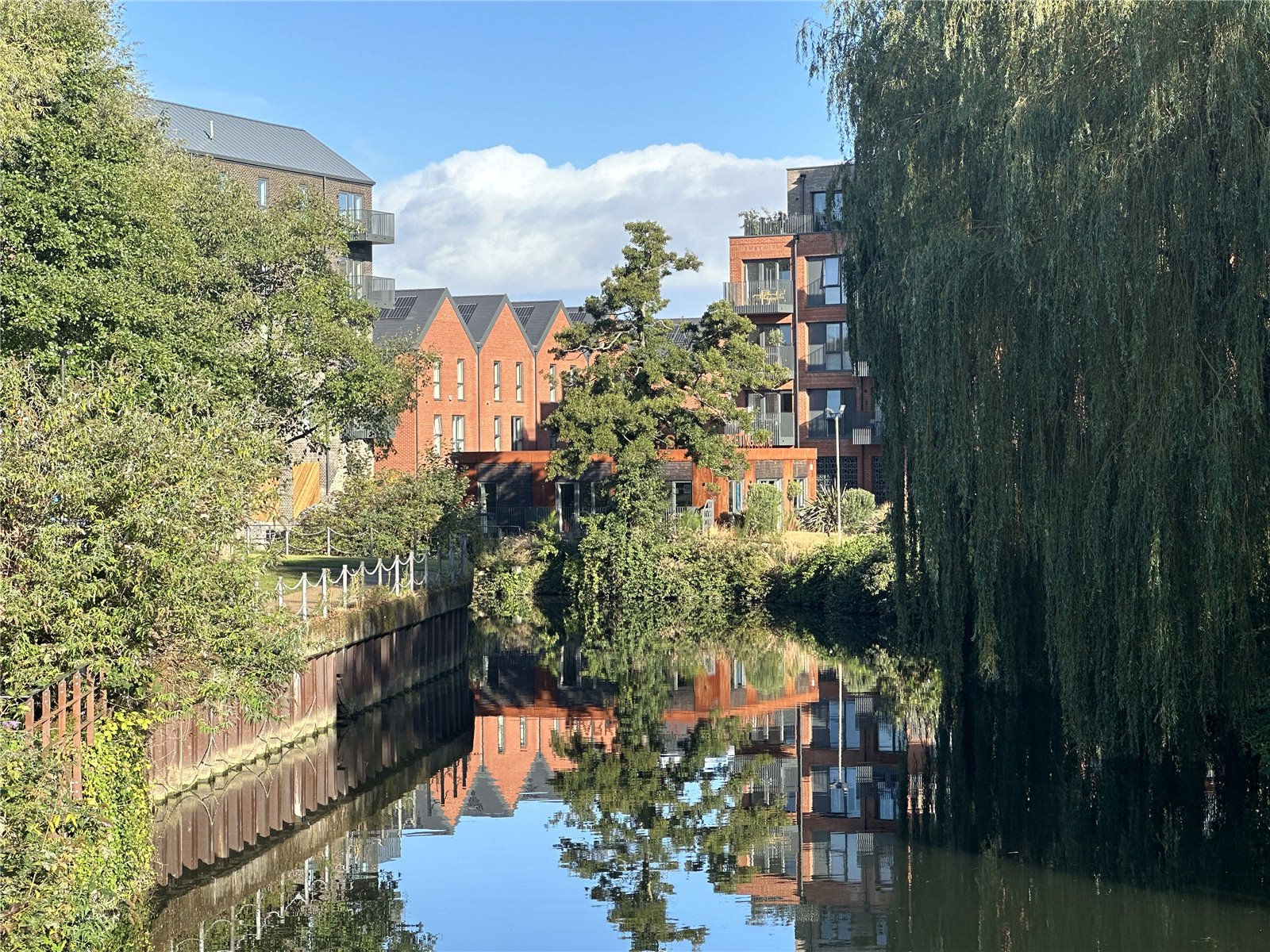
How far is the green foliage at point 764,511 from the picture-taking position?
4559 cm

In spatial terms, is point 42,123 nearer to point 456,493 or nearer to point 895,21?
point 895,21

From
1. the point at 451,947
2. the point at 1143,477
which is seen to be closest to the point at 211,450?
the point at 451,947

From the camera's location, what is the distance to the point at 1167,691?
54.7ft

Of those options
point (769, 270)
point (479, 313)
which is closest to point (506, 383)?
point (479, 313)

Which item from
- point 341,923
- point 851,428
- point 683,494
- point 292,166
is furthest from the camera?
point 292,166

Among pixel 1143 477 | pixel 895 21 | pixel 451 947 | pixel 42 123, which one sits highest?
pixel 895 21

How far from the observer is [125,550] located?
46.0ft

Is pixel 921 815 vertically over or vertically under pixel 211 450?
under

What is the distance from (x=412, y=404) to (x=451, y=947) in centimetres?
3015

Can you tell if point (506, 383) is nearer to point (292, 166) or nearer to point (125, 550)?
point (292, 166)

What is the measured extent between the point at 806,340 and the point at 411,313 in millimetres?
18038

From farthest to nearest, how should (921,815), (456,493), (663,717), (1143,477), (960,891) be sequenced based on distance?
(456,493), (663,717), (921,815), (1143,477), (960,891)

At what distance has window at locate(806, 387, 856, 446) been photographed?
59438mm

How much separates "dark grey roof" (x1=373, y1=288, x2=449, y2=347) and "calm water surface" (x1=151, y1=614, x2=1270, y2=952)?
128 feet
